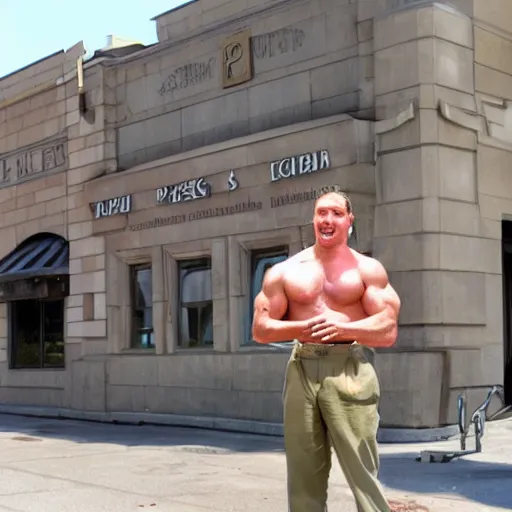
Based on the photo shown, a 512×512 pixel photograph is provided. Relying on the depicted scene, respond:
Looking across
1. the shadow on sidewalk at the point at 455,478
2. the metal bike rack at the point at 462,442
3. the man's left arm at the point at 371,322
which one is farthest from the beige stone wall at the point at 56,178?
the man's left arm at the point at 371,322

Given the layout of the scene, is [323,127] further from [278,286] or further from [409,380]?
[278,286]

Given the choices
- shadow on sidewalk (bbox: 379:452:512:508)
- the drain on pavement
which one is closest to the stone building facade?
shadow on sidewalk (bbox: 379:452:512:508)

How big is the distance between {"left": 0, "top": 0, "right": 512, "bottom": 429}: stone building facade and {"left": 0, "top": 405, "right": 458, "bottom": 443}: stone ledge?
0.09 m

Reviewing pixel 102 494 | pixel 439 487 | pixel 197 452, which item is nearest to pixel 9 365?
pixel 197 452

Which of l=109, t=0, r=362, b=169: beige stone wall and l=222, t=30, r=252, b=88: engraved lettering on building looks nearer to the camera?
l=109, t=0, r=362, b=169: beige stone wall

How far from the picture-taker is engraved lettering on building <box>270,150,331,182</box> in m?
13.3

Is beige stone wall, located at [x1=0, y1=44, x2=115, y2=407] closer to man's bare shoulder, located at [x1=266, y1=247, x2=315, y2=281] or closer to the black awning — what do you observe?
the black awning

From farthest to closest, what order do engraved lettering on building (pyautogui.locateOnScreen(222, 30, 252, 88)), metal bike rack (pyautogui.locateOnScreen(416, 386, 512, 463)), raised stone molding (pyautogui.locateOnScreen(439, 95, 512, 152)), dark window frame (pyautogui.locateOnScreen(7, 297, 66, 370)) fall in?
dark window frame (pyautogui.locateOnScreen(7, 297, 66, 370)), engraved lettering on building (pyautogui.locateOnScreen(222, 30, 252, 88)), raised stone molding (pyautogui.locateOnScreen(439, 95, 512, 152)), metal bike rack (pyautogui.locateOnScreen(416, 386, 512, 463))

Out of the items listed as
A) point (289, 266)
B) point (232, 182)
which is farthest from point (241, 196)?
point (289, 266)

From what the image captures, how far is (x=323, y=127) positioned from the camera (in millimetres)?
13242

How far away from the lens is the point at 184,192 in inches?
610

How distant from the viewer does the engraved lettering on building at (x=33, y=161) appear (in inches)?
739

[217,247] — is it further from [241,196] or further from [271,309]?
[271,309]

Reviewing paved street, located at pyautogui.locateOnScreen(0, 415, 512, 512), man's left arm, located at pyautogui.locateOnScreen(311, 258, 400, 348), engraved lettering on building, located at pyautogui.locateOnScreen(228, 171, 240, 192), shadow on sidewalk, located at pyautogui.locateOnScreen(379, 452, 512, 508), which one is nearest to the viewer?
man's left arm, located at pyautogui.locateOnScreen(311, 258, 400, 348)
